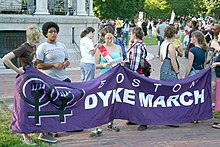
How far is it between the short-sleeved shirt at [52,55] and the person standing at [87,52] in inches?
68.6

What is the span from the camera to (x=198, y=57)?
8102 mm

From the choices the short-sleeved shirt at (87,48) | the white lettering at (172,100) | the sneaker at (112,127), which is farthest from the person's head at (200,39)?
the sneaker at (112,127)

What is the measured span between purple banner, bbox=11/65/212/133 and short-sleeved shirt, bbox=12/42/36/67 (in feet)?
0.86

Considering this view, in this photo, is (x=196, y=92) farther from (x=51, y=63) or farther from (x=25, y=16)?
(x=25, y=16)

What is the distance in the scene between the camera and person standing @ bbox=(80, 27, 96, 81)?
8641 mm

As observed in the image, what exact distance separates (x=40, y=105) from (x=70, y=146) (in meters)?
0.83

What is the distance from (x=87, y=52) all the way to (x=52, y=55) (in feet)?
7.02

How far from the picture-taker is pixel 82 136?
7.14 metres

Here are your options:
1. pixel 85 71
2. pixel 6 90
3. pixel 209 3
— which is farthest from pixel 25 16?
pixel 209 3

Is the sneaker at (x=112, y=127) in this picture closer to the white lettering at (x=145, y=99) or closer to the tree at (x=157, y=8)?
the white lettering at (x=145, y=99)

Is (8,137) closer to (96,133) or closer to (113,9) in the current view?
(96,133)

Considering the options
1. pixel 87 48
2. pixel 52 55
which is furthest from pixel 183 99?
pixel 52 55

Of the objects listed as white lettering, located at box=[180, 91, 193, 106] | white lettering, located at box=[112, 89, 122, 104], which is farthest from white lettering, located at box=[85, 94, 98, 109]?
white lettering, located at box=[180, 91, 193, 106]

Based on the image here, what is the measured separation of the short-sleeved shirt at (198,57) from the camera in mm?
8062
